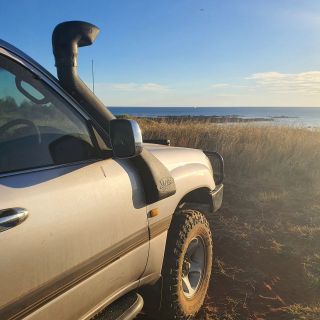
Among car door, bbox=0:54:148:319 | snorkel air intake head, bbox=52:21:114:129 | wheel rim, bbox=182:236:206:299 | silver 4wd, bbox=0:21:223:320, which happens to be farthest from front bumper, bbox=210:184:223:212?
snorkel air intake head, bbox=52:21:114:129

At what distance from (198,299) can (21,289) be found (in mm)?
2109

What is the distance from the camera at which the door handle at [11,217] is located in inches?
61.6

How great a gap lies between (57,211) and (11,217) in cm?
26

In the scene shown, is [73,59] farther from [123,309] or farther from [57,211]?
[123,309]

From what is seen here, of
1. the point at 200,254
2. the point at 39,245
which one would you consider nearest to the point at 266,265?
the point at 200,254

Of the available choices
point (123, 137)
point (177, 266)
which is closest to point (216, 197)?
point (177, 266)

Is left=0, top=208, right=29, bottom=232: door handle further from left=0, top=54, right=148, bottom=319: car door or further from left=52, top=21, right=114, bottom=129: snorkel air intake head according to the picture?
left=52, top=21, right=114, bottom=129: snorkel air intake head

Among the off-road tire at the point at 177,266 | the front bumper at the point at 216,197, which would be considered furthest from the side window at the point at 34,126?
the front bumper at the point at 216,197

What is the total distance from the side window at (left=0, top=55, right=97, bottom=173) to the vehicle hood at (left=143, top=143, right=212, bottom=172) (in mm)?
A: 721

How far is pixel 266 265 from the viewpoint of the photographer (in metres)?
4.75

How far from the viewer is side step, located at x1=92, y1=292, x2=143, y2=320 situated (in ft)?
7.80

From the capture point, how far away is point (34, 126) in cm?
214

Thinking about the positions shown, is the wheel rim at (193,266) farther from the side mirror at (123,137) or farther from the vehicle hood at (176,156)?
the side mirror at (123,137)

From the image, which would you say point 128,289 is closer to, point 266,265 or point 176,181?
point 176,181
